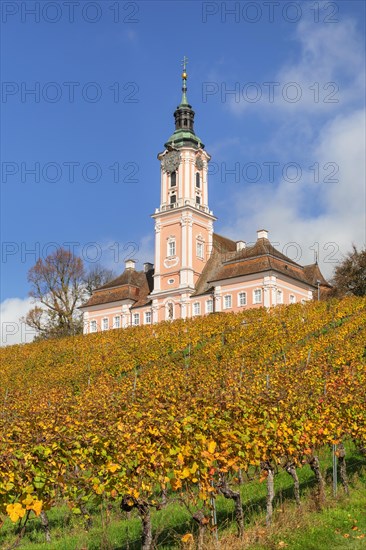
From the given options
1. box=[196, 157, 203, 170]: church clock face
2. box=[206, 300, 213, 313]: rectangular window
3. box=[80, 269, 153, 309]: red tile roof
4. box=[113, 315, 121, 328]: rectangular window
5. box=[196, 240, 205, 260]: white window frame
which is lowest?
box=[113, 315, 121, 328]: rectangular window

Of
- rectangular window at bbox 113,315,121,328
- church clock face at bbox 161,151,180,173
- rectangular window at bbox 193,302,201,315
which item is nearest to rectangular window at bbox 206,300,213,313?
rectangular window at bbox 193,302,201,315

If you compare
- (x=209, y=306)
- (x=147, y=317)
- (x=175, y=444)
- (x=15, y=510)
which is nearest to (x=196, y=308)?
(x=209, y=306)

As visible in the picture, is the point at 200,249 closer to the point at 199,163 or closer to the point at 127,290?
the point at 127,290

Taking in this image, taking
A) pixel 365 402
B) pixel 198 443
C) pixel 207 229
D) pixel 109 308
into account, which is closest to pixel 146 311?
pixel 109 308

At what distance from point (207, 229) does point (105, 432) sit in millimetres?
52625

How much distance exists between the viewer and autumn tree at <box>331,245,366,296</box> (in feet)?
165

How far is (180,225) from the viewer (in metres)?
58.6

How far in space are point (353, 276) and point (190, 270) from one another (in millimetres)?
14180

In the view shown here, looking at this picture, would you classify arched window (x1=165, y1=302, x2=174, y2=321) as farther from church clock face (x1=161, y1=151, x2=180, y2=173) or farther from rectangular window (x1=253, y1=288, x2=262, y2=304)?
church clock face (x1=161, y1=151, x2=180, y2=173)

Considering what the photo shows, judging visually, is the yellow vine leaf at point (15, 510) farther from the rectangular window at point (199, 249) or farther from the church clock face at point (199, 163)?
the church clock face at point (199, 163)

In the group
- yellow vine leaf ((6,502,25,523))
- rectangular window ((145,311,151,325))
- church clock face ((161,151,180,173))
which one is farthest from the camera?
church clock face ((161,151,180,173))

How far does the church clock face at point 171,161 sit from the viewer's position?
60969mm

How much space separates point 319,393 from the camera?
12.5 meters

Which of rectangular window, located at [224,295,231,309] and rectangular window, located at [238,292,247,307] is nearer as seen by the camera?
rectangular window, located at [238,292,247,307]
